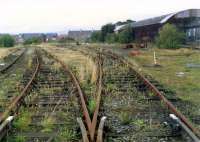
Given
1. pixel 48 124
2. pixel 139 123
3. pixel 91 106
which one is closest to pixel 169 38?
pixel 91 106

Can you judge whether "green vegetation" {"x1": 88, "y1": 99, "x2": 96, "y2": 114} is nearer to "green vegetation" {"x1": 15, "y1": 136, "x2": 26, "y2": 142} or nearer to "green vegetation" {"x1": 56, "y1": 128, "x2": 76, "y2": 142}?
"green vegetation" {"x1": 56, "y1": 128, "x2": 76, "y2": 142}

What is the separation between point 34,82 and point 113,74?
3.23m

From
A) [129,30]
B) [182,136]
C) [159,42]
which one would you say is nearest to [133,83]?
[182,136]

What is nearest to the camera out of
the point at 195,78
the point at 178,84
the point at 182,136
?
the point at 182,136

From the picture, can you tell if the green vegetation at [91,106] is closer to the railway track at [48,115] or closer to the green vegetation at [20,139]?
the railway track at [48,115]

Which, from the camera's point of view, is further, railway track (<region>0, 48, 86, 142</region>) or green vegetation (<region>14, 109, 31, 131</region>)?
green vegetation (<region>14, 109, 31, 131</region>)

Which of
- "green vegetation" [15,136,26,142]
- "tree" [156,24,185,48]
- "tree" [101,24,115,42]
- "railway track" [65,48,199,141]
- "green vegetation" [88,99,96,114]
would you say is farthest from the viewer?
"tree" [101,24,115,42]

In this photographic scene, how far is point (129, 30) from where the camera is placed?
6419cm

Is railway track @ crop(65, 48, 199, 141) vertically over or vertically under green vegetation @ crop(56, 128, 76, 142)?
under

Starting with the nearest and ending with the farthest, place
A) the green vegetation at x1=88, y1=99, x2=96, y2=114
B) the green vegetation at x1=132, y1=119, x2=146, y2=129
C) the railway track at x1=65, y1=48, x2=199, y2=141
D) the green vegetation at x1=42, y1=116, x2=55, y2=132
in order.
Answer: the railway track at x1=65, y1=48, x2=199, y2=141
the green vegetation at x1=42, y1=116, x2=55, y2=132
the green vegetation at x1=132, y1=119, x2=146, y2=129
the green vegetation at x1=88, y1=99, x2=96, y2=114

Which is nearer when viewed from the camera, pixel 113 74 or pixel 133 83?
pixel 133 83

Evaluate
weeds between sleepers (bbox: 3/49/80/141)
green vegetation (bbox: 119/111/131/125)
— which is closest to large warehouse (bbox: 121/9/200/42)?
weeds between sleepers (bbox: 3/49/80/141)

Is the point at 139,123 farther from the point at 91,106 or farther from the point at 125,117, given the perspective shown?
the point at 91,106

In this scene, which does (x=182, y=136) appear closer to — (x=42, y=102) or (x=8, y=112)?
(x=8, y=112)
